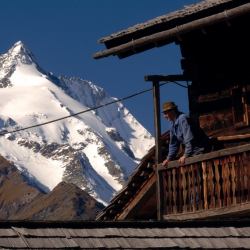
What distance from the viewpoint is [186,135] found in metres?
13.6

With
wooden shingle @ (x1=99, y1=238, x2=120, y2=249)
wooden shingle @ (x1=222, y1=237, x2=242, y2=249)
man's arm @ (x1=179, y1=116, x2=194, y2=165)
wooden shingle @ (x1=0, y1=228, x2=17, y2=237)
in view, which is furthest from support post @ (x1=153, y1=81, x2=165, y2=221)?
wooden shingle @ (x1=0, y1=228, x2=17, y2=237)

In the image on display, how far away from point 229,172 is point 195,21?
7.14 ft

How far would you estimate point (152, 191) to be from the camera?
18.2 m

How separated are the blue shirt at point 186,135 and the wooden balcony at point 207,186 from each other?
0.72ft

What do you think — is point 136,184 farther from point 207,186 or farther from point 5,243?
point 5,243

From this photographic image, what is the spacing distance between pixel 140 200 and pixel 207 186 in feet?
15.8

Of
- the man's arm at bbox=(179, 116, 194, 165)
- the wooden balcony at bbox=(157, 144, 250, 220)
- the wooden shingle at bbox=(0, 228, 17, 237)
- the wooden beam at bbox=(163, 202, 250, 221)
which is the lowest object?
the wooden shingle at bbox=(0, 228, 17, 237)

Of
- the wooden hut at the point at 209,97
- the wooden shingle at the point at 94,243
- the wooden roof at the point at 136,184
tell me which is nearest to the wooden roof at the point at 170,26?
the wooden hut at the point at 209,97

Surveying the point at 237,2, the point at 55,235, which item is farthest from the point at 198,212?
the point at 55,235

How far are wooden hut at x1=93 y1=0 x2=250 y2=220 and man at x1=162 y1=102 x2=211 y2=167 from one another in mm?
205

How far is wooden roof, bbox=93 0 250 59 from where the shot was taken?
44.5ft

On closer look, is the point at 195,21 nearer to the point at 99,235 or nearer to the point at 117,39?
the point at 117,39

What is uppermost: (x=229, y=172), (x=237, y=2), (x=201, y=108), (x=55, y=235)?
(x=237, y=2)

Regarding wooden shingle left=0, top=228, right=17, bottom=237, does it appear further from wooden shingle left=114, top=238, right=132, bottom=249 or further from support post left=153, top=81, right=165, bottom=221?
support post left=153, top=81, right=165, bottom=221
